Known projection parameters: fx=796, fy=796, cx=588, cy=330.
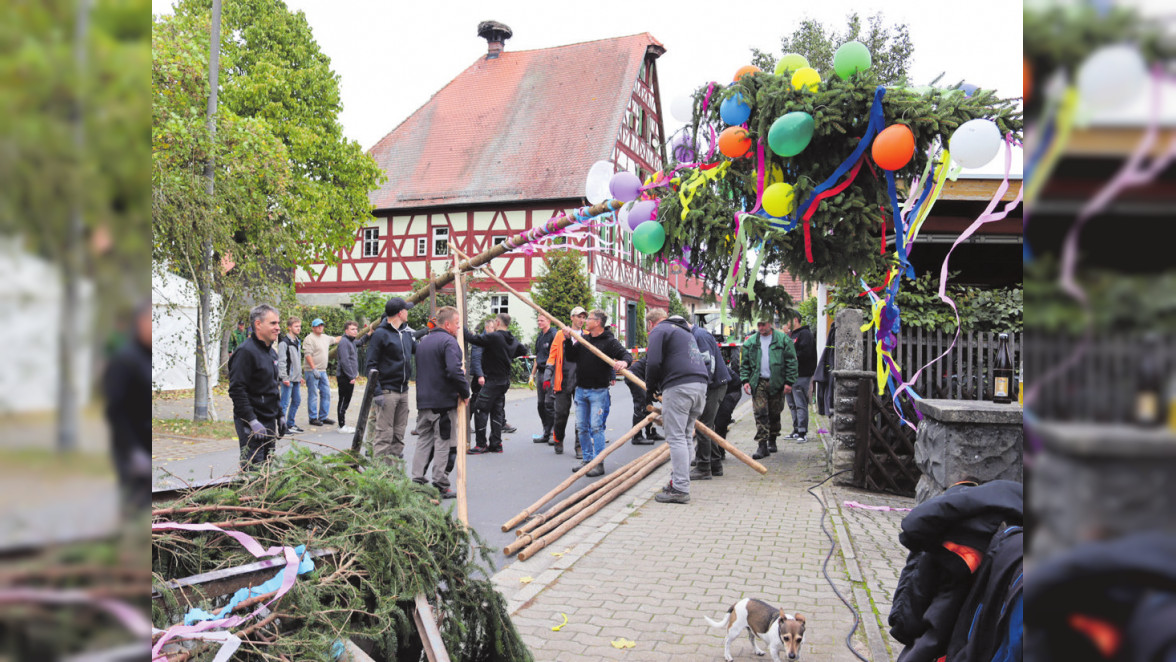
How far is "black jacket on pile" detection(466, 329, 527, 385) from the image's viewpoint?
10.9 metres

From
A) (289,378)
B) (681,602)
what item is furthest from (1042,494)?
(289,378)

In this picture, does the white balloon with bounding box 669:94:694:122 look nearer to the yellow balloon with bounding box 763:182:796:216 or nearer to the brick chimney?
the yellow balloon with bounding box 763:182:796:216

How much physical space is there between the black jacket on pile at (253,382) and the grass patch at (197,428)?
5.59 m

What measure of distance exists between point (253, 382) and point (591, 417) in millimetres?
4018

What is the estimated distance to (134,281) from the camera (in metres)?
0.42

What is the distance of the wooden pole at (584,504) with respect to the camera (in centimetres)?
584

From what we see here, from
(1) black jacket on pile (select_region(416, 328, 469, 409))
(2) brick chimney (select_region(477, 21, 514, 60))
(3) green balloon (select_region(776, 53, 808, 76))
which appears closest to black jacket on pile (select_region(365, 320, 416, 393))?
(1) black jacket on pile (select_region(416, 328, 469, 409))

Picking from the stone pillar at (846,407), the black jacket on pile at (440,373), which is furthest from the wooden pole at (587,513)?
the stone pillar at (846,407)

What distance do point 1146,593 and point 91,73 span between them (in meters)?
0.58

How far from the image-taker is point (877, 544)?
6070 mm

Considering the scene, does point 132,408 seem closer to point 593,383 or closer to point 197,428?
point 593,383

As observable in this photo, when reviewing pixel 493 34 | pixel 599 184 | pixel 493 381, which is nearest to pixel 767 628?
pixel 599 184

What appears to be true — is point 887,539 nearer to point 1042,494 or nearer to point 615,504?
point 615,504

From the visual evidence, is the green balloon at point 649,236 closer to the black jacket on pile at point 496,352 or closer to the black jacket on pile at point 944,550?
the black jacket on pile at point 944,550
